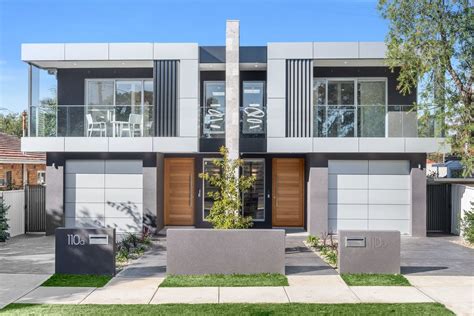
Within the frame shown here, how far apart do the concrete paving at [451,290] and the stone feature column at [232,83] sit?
23.0 feet

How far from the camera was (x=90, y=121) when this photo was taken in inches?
594

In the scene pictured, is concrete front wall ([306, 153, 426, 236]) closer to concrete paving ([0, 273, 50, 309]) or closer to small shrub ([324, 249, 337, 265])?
small shrub ([324, 249, 337, 265])

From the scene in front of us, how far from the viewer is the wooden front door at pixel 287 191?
17.0 m

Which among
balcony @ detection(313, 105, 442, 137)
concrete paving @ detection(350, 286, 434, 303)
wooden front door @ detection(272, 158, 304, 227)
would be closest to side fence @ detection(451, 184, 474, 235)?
balcony @ detection(313, 105, 442, 137)

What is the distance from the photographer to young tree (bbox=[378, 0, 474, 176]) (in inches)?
545

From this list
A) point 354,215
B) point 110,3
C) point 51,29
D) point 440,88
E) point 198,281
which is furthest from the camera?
point 51,29

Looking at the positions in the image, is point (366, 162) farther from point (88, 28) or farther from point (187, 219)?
point (88, 28)

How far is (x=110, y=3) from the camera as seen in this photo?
44.0 feet

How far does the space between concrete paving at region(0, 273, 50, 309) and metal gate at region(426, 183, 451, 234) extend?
13520 mm

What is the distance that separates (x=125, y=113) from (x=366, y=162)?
8.87 meters

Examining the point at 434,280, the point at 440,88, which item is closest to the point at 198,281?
the point at 434,280

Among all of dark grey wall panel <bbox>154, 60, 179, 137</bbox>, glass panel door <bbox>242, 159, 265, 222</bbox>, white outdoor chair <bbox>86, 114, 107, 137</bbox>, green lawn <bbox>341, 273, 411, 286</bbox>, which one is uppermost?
dark grey wall panel <bbox>154, 60, 179, 137</bbox>

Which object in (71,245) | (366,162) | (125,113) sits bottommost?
(71,245)

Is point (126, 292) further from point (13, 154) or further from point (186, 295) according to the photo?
point (13, 154)
